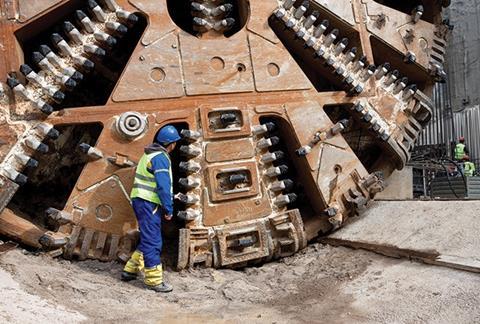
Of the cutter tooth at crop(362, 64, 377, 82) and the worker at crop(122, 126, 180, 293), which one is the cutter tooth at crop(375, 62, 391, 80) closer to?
the cutter tooth at crop(362, 64, 377, 82)

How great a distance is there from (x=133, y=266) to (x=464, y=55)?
11830 mm

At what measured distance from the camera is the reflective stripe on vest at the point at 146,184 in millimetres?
4316

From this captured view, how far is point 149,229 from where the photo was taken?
4258mm

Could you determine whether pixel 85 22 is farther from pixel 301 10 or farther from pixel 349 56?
pixel 349 56

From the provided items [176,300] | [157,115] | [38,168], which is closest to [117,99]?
[157,115]

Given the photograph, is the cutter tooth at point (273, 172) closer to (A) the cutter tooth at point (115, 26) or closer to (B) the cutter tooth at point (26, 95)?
(A) the cutter tooth at point (115, 26)

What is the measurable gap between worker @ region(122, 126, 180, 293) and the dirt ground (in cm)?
13

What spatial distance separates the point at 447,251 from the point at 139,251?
2.33m

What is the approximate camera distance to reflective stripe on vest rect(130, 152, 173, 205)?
4.32 m

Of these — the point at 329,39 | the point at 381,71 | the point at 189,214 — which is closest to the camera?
the point at 189,214

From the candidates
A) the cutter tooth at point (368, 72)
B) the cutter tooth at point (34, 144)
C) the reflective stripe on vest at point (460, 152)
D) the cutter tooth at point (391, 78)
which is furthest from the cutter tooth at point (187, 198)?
the reflective stripe on vest at point (460, 152)

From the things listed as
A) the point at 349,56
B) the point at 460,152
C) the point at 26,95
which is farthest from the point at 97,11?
the point at 460,152

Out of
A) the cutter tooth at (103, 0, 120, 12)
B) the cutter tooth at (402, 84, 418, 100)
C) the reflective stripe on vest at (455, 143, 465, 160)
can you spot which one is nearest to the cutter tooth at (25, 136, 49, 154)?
the cutter tooth at (103, 0, 120, 12)

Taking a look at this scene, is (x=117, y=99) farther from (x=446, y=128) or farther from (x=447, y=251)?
(x=446, y=128)
